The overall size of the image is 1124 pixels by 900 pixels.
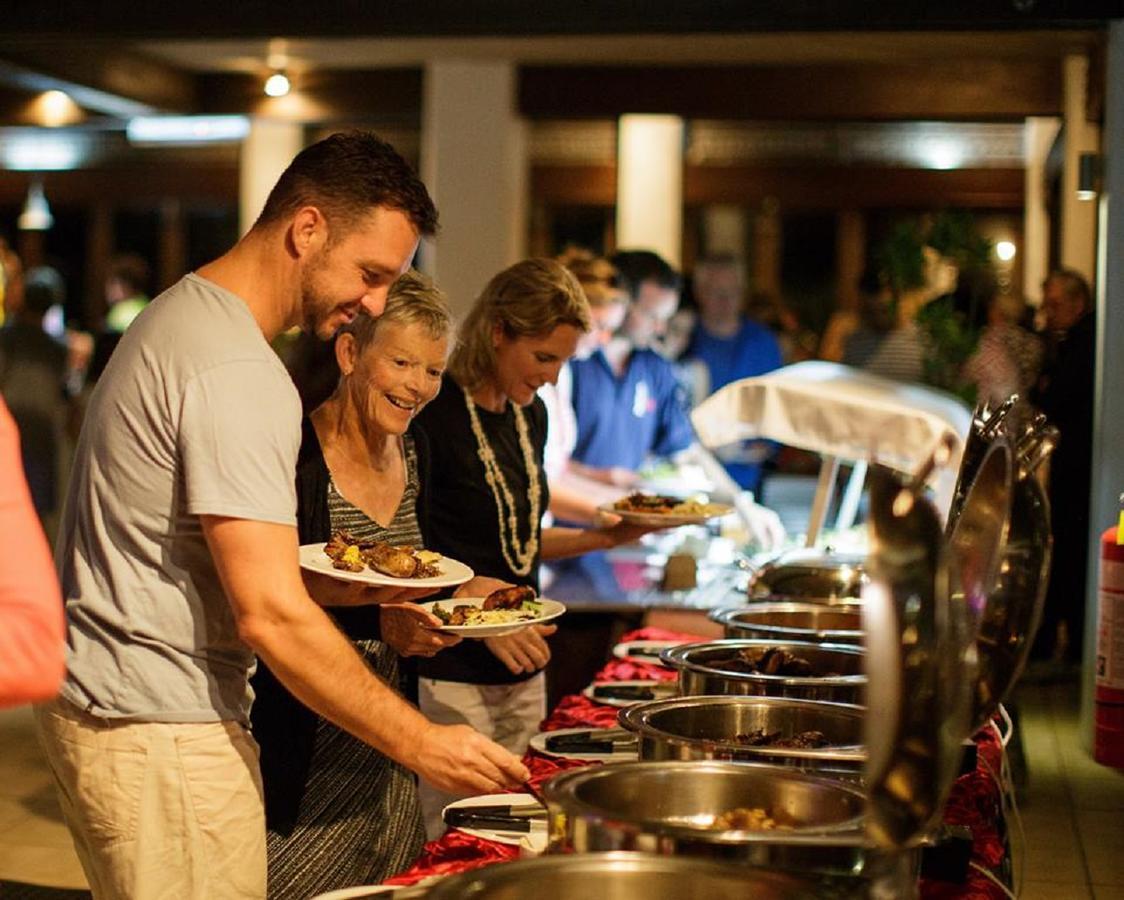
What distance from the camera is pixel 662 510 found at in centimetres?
337

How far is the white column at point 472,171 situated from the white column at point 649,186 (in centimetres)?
249

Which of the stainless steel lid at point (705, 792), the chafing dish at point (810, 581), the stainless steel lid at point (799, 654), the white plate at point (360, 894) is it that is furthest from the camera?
the chafing dish at point (810, 581)

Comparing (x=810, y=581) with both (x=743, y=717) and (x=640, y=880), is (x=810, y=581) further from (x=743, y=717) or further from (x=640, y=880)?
(x=640, y=880)

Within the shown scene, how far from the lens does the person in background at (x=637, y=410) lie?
16.0 ft

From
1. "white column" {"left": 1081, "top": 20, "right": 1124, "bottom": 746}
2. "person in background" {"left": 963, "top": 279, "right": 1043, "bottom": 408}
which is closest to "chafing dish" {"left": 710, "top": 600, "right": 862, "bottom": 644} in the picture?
"white column" {"left": 1081, "top": 20, "right": 1124, "bottom": 746}

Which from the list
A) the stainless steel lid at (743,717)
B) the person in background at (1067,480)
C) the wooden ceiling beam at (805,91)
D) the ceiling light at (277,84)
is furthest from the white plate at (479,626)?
the ceiling light at (277,84)

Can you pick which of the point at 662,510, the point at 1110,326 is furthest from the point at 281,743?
the point at 1110,326

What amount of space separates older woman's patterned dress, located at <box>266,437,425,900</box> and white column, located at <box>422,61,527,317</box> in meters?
5.65

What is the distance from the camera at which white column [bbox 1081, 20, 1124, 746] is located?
16.0 feet

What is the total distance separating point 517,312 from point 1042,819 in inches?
95.7

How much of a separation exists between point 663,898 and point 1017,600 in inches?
26.7

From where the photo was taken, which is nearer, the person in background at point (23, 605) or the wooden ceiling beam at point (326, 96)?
the person in background at point (23, 605)

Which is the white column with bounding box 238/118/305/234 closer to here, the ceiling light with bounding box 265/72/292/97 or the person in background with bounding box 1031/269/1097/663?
the ceiling light with bounding box 265/72/292/97

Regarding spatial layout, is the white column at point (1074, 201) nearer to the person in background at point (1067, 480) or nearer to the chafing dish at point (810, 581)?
the person in background at point (1067, 480)
